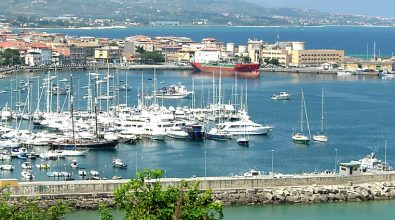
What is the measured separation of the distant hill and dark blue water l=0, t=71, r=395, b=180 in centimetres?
4842

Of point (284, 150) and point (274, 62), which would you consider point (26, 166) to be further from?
point (274, 62)

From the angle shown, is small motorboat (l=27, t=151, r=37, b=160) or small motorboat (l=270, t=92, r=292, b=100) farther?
small motorboat (l=270, t=92, r=292, b=100)

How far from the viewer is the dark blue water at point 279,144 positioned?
1327 cm

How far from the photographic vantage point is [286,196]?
10711mm

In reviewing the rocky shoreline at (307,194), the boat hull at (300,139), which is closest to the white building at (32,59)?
the boat hull at (300,139)

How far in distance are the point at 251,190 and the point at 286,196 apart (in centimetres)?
40

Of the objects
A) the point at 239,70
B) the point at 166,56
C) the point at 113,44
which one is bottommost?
the point at 239,70

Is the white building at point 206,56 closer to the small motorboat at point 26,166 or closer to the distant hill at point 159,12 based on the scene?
the small motorboat at point 26,166

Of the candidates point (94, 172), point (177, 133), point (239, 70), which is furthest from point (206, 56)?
point (94, 172)

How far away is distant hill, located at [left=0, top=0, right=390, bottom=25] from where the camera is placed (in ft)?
279

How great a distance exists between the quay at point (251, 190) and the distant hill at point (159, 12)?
5972cm

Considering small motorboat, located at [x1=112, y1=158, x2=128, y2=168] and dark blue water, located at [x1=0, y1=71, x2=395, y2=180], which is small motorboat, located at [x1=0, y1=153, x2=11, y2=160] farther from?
small motorboat, located at [x1=112, y1=158, x2=128, y2=168]

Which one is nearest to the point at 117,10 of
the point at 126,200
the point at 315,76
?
the point at 315,76

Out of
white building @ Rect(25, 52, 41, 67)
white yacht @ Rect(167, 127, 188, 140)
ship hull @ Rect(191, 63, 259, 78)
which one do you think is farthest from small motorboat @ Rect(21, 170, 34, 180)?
white building @ Rect(25, 52, 41, 67)
